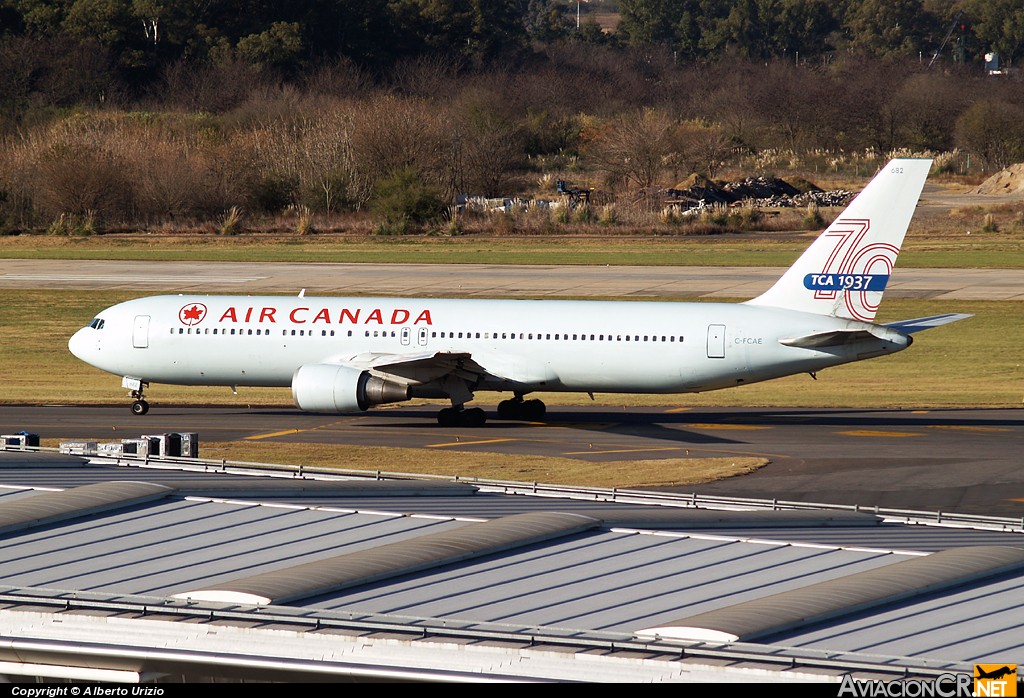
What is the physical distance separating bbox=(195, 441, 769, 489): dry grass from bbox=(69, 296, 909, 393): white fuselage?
4460mm

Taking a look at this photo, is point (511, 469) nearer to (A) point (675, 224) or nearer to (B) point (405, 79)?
(A) point (675, 224)

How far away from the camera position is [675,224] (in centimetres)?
13088

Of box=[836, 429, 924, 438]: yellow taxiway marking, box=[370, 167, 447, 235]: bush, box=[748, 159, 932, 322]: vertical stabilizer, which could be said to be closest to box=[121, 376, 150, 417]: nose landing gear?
box=[748, 159, 932, 322]: vertical stabilizer

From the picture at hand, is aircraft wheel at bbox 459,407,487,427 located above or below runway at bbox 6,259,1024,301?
Answer: below

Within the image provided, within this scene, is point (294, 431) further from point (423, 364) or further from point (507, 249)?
point (507, 249)

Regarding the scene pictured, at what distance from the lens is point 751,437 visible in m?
48.8

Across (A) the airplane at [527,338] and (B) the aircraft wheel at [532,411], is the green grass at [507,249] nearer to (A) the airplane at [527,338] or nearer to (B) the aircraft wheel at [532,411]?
(B) the aircraft wheel at [532,411]

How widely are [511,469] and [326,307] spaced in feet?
38.6

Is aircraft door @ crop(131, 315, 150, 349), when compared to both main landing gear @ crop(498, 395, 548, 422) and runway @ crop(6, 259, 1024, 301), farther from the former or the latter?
runway @ crop(6, 259, 1024, 301)

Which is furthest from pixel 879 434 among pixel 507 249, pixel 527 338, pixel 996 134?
pixel 996 134

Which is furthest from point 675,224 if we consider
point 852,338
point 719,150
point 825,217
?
point 852,338

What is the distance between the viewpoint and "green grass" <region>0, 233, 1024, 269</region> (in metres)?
108

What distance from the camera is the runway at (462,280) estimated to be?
89125 mm

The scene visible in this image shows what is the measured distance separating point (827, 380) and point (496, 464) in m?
24.8
